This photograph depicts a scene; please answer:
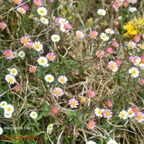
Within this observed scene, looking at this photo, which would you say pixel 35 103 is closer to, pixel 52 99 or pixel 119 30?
pixel 52 99

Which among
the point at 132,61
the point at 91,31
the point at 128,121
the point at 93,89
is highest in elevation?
the point at 91,31

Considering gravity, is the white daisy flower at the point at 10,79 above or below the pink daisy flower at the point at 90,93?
above

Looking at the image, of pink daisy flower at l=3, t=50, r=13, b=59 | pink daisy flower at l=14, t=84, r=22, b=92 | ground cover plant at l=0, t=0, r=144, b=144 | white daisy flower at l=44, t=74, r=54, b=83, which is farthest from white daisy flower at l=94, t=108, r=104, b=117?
pink daisy flower at l=3, t=50, r=13, b=59

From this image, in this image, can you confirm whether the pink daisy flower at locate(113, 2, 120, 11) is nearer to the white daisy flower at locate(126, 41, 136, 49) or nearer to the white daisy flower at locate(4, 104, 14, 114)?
the white daisy flower at locate(126, 41, 136, 49)

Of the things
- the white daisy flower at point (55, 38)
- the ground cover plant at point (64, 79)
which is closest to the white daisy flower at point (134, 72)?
the ground cover plant at point (64, 79)

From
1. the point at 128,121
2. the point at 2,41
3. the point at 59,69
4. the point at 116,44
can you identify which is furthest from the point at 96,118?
the point at 2,41

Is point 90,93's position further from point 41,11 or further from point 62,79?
point 41,11

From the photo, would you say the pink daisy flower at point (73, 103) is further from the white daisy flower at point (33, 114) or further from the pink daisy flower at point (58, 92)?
the white daisy flower at point (33, 114)
